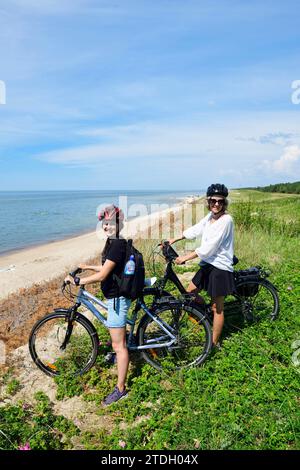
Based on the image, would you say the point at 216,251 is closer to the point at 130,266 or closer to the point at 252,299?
the point at 130,266

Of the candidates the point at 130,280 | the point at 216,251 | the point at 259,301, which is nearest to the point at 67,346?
the point at 130,280

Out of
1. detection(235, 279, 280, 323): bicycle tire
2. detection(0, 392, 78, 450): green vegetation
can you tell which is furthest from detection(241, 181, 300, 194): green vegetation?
detection(0, 392, 78, 450): green vegetation

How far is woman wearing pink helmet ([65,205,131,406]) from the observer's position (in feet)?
12.2

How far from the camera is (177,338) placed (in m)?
4.45

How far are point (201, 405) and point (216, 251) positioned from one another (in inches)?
68.9

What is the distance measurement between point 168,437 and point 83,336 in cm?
176

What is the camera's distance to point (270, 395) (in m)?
3.67

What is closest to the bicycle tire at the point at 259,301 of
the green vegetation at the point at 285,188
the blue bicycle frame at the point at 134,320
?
the blue bicycle frame at the point at 134,320

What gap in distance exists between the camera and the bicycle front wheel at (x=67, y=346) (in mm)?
4326

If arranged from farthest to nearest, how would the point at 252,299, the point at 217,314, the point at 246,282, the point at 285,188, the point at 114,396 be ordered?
the point at 285,188 → the point at 252,299 → the point at 246,282 → the point at 217,314 → the point at 114,396

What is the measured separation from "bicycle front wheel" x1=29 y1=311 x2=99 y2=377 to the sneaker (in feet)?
1.87

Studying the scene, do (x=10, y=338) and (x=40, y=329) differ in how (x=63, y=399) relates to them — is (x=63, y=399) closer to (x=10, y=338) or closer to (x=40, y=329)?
(x=40, y=329)

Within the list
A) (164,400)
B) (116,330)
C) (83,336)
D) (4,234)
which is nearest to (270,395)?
(164,400)

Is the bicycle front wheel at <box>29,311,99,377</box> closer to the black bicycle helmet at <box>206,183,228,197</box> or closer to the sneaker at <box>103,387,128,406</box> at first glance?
the sneaker at <box>103,387,128,406</box>
